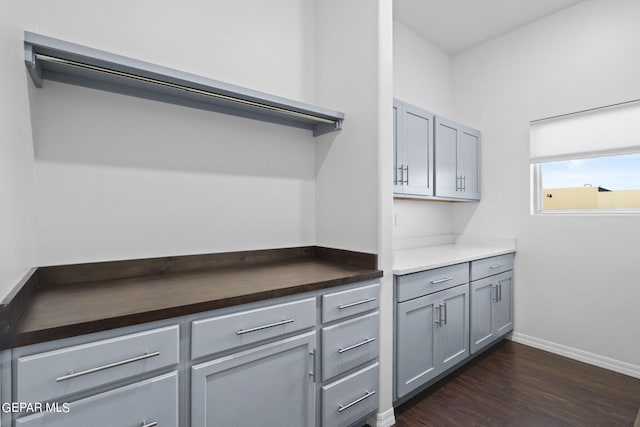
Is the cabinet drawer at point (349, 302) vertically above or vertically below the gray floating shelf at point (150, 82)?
below

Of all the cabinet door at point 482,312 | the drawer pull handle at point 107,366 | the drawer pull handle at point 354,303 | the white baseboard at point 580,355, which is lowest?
the white baseboard at point 580,355

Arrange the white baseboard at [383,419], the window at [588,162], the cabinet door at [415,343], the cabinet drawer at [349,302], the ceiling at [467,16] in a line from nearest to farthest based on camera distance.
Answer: the cabinet drawer at [349,302]
the white baseboard at [383,419]
the cabinet door at [415,343]
the window at [588,162]
the ceiling at [467,16]

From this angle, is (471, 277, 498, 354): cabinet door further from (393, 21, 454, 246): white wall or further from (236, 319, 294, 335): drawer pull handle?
(236, 319, 294, 335): drawer pull handle

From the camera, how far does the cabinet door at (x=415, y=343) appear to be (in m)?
1.87

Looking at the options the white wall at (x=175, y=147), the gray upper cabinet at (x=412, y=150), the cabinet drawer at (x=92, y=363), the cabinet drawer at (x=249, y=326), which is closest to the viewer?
the cabinet drawer at (x=92, y=363)

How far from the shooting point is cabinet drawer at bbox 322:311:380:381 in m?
1.53

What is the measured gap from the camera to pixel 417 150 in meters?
2.54

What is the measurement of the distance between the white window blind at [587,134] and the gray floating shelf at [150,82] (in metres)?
2.18

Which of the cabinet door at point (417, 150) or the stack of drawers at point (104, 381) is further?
the cabinet door at point (417, 150)

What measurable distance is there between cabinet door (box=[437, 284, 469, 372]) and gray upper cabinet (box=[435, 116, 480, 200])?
3.05 ft

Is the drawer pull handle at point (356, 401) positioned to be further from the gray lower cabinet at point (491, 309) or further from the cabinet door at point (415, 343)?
the gray lower cabinet at point (491, 309)

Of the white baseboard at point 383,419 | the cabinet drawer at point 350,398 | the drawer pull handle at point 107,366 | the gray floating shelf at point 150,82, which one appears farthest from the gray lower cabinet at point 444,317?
the drawer pull handle at point 107,366

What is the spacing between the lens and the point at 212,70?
1.81 meters

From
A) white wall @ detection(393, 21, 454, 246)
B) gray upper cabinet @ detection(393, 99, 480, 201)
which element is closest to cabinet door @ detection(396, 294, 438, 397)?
gray upper cabinet @ detection(393, 99, 480, 201)
